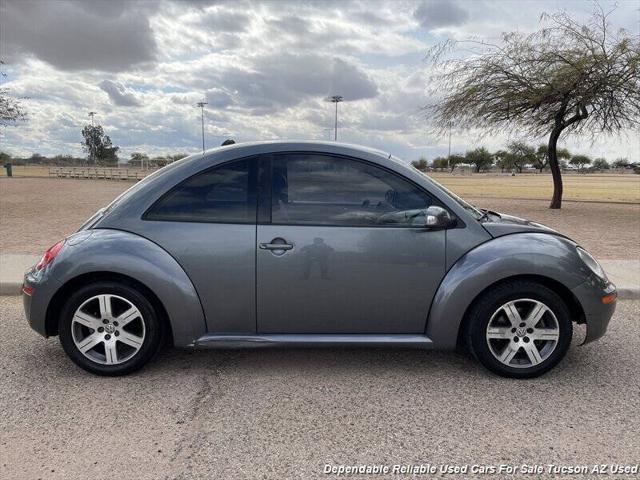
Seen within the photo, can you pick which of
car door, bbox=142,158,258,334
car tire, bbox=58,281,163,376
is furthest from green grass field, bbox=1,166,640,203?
car tire, bbox=58,281,163,376

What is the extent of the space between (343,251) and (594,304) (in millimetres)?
1861

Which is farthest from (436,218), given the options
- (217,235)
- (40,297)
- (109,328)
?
(40,297)

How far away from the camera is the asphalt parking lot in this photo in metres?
2.68

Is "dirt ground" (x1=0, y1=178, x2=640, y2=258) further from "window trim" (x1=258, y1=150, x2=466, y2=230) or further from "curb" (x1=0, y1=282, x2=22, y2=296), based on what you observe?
"window trim" (x1=258, y1=150, x2=466, y2=230)

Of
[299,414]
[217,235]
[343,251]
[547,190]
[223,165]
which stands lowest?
[299,414]

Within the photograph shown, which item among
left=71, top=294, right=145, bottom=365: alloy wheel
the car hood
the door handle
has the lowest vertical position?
left=71, top=294, right=145, bottom=365: alloy wheel

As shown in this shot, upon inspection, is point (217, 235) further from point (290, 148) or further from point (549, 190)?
point (549, 190)

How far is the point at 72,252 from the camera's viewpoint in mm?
3545

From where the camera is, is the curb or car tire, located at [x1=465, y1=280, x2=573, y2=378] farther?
the curb

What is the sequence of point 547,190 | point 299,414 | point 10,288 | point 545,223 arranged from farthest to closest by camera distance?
point 547,190 < point 545,223 < point 10,288 < point 299,414

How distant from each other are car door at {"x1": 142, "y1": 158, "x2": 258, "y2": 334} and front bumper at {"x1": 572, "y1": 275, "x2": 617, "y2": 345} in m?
2.36

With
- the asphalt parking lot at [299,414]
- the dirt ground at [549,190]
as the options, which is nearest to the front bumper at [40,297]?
the asphalt parking lot at [299,414]

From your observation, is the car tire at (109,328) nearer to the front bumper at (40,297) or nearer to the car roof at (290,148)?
the front bumper at (40,297)

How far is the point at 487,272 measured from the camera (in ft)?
11.5
